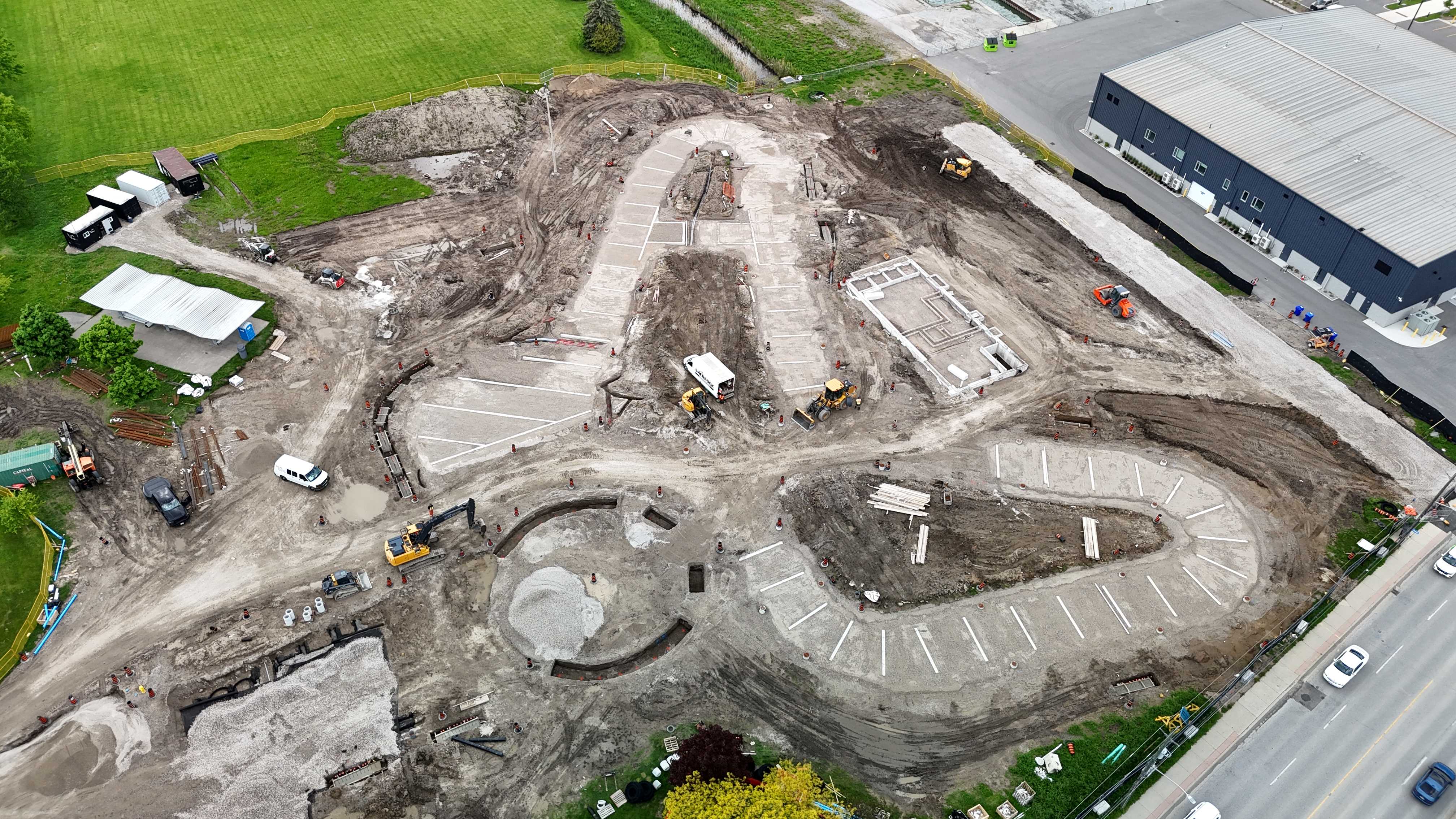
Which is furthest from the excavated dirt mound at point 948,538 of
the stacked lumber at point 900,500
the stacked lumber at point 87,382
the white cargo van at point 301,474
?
the stacked lumber at point 87,382

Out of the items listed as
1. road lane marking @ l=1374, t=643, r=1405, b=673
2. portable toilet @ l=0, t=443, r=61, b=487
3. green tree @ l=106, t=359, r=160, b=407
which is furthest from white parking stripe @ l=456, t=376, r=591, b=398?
road lane marking @ l=1374, t=643, r=1405, b=673

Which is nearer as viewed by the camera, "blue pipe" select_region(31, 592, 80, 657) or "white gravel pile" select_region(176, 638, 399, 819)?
"white gravel pile" select_region(176, 638, 399, 819)

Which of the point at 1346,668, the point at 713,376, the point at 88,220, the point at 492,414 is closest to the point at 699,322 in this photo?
the point at 713,376

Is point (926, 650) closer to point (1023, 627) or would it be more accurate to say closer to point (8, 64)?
point (1023, 627)

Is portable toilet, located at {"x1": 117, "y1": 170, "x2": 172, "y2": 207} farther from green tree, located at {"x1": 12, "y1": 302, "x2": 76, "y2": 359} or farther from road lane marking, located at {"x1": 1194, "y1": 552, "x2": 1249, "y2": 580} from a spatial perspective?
road lane marking, located at {"x1": 1194, "y1": 552, "x2": 1249, "y2": 580}

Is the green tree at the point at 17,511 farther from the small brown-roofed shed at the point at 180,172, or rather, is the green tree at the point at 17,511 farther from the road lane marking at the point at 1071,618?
the road lane marking at the point at 1071,618

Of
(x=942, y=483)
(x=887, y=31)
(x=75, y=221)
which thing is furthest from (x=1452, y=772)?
(x=75, y=221)

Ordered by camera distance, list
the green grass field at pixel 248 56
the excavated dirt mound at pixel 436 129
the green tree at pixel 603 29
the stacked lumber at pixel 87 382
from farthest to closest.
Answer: the green tree at pixel 603 29 → the green grass field at pixel 248 56 → the excavated dirt mound at pixel 436 129 → the stacked lumber at pixel 87 382
